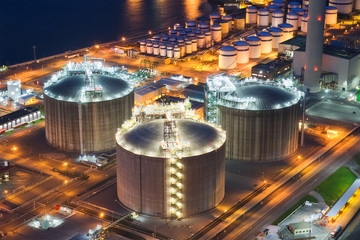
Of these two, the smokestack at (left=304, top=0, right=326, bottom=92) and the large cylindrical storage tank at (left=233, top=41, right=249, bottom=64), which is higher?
the smokestack at (left=304, top=0, right=326, bottom=92)

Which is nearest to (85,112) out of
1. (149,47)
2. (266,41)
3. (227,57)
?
(227,57)

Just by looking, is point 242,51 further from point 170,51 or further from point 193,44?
point 170,51

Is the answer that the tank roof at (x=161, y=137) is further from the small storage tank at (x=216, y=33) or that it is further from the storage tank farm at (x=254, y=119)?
the small storage tank at (x=216, y=33)

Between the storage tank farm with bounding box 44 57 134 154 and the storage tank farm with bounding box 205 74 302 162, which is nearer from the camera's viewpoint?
the storage tank farm with bounding box 205 74 302 162

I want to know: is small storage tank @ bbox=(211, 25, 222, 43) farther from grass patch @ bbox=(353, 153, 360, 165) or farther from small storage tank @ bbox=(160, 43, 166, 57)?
grass patch @ bbox=(353, 153, 360, 165)

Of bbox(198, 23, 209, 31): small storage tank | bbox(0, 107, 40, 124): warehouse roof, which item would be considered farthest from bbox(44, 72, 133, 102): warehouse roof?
bbox(198, 23, 209, 31): small storage tank

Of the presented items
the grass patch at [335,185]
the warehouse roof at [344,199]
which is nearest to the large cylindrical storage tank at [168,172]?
the warehouse roof at [344,199]

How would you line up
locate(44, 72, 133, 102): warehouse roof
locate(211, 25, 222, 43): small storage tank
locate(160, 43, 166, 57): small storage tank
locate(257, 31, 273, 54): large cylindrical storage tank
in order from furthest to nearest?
locate(211, 25, 222, 43): small storage tank
locate(257, 31, 273, 54): large cylindrical storage tank
locate(160, 43, 166, 57): small storage tank
locate(44, 72, 133, 102): warehouse roof
